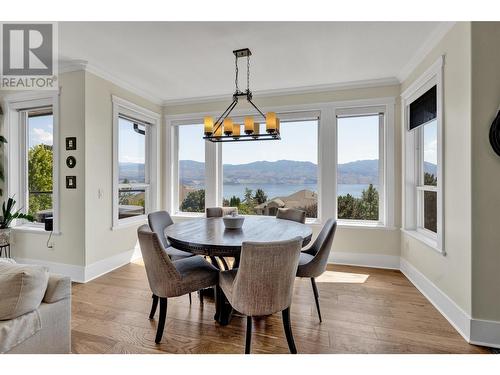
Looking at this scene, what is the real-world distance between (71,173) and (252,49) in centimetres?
263

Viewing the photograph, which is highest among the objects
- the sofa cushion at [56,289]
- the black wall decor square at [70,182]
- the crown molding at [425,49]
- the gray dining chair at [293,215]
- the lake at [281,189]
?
the crown molding at [425,49]

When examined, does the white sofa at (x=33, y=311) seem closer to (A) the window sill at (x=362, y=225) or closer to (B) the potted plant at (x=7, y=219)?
(B) the potted plant at (x=7, y=219)

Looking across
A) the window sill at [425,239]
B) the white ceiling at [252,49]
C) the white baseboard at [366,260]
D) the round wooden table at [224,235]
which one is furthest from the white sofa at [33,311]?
the white baseboard at [366,260]

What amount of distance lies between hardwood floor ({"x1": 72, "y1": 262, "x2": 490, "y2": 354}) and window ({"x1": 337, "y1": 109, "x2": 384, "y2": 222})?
119 centimetres

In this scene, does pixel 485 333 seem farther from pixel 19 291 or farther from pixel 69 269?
pixel 69 269

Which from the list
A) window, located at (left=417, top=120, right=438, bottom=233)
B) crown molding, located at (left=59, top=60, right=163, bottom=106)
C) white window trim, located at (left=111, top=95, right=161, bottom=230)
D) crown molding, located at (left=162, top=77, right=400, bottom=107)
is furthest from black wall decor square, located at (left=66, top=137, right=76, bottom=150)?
window, located at (left=417, top=120, right=438, bottom=233)

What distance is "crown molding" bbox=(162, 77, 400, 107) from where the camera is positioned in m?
3.61

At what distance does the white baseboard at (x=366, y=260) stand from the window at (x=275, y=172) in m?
0.70

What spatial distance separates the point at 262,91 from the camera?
4102 millimetres

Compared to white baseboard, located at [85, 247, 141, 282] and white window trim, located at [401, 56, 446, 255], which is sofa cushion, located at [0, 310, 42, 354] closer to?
white baseboard, located at [85, 247, 141, 282]

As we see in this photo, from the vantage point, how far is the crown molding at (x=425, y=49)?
235 centimetres

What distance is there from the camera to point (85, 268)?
317 centimetres

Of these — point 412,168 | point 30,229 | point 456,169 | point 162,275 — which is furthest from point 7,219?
point 412,168
